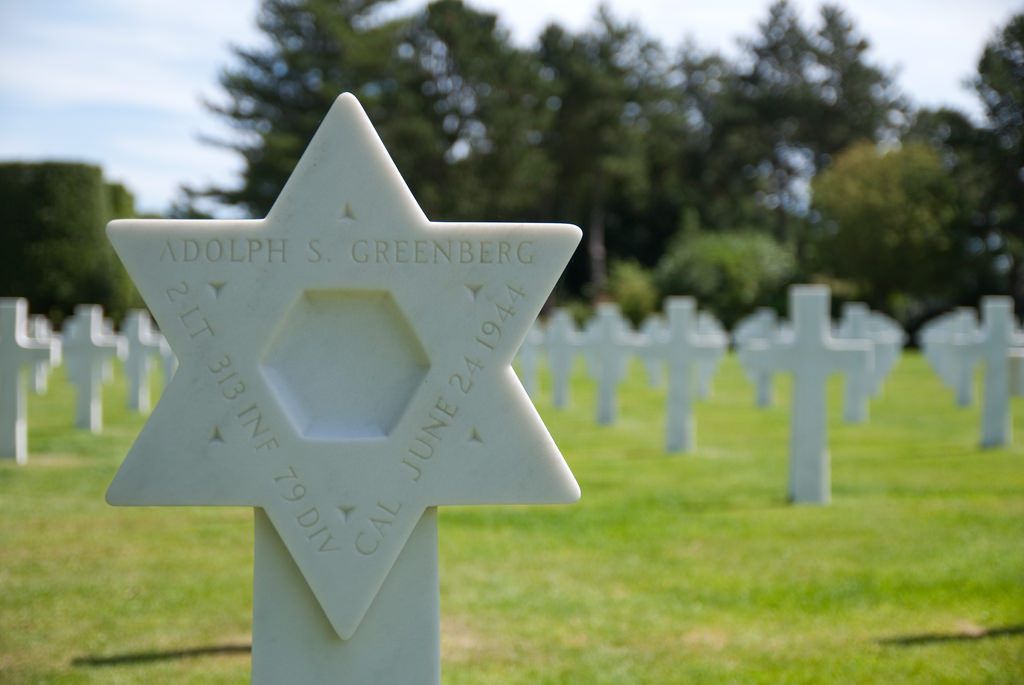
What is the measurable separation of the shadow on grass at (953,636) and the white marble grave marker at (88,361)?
9658 millimetres

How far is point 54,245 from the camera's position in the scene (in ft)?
96.4

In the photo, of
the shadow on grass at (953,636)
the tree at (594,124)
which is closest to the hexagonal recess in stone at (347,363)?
the shadow on grass at (953,636)

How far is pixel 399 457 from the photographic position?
218 centimetres

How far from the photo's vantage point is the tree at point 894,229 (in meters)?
32.4

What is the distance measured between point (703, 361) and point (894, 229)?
81.7 feet

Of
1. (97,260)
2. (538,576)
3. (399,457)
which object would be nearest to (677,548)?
(538,576)

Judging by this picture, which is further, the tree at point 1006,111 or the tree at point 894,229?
the tree at point 894,229

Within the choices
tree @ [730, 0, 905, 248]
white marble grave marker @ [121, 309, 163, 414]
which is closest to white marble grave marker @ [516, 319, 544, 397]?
white marble grave marker @ [121, 309, 163, 414]

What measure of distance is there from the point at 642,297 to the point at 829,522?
26.8m

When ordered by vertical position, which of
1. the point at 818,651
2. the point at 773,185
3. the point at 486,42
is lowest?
the point at 818,651

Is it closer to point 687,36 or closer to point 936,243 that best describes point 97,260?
point 936,243

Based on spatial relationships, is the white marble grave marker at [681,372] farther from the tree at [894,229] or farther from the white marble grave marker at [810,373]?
the tree at [894,229]

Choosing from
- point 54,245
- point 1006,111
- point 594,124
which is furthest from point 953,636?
point 594,124

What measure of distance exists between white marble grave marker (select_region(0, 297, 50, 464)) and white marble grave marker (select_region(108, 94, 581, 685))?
7633 millimetres
